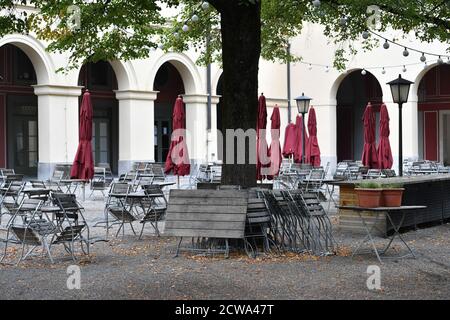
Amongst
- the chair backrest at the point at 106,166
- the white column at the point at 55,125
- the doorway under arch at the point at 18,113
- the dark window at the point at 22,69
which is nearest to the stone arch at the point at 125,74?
the white column at the point at 55,125

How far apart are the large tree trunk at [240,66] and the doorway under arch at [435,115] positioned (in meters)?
21.3

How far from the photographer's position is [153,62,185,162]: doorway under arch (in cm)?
2839

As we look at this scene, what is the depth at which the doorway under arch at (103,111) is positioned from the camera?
26.6 metres

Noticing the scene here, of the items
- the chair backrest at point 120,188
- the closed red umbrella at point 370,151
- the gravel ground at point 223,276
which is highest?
the closed red umbrella at point 370,151

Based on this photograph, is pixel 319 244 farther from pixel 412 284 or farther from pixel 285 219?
pixel 412 284

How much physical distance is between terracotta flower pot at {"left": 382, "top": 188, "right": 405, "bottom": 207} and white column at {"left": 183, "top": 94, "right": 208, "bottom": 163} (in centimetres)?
1774

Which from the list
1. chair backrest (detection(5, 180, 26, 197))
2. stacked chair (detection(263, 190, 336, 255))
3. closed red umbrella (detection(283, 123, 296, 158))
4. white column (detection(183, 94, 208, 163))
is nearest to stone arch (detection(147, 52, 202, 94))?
white column (detection(183, 94, 208, 163))

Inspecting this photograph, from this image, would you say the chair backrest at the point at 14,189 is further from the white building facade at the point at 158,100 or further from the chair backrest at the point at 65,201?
the white building facade at the point at 158,100

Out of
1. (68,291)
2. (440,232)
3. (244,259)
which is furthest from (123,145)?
(68,291)

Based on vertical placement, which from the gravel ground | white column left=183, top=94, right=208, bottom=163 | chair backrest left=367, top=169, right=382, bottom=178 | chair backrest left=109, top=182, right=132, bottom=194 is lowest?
the gravel ground

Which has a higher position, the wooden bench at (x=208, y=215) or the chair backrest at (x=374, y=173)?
the chair backrest at (x=374, y=173)

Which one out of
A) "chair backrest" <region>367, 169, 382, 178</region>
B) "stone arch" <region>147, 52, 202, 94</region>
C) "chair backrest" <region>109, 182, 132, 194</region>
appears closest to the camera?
"chair backrest" <region>109, 182, 132, 194</region>

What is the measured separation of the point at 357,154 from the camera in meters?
33.3

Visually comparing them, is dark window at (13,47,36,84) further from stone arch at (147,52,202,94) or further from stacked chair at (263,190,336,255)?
stacked chair at (263,190,336,255)
